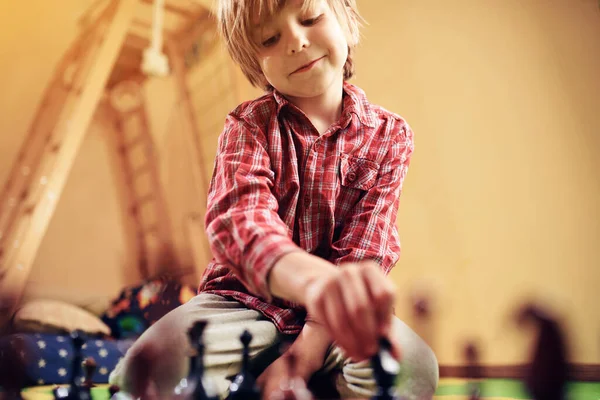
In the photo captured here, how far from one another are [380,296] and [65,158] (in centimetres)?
182

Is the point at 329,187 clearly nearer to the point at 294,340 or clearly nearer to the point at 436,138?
the point at 294,340

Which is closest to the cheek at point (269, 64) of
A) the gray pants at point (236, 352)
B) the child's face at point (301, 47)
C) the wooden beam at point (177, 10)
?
the child's face at point (301, 47)

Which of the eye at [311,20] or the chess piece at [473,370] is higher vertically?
the eye at [311,20]

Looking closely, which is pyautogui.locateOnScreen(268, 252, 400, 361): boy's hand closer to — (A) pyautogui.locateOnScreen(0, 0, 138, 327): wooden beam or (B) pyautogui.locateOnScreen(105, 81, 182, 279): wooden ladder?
(A) pyautogui.locateOnScreen(0, 0, 138, 327): wooden beam

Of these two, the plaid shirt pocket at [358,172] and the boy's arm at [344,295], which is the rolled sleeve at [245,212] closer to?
the boy's arm at [344,295]

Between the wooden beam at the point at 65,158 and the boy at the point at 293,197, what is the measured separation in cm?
123

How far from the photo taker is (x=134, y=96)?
101 inches

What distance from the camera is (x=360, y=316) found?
9.4 inches

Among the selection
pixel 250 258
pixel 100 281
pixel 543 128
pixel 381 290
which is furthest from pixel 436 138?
pixel 100 281

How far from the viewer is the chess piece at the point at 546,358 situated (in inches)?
6.4

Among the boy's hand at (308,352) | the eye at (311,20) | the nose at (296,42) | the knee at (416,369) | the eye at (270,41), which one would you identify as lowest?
the knee at (416,369)

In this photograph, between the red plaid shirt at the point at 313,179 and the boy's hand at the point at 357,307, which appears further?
the red plaid shirt at the point at 313,179

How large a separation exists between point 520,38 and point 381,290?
47.8 inches

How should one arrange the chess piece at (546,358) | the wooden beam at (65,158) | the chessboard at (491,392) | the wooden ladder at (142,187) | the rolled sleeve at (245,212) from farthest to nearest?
the wooden ladder at (142,187)
the wooden beam at (65,158)
the chessboard at (491,392)
the rolled sleeve at (245,212)
the chess piece at (546,358)
